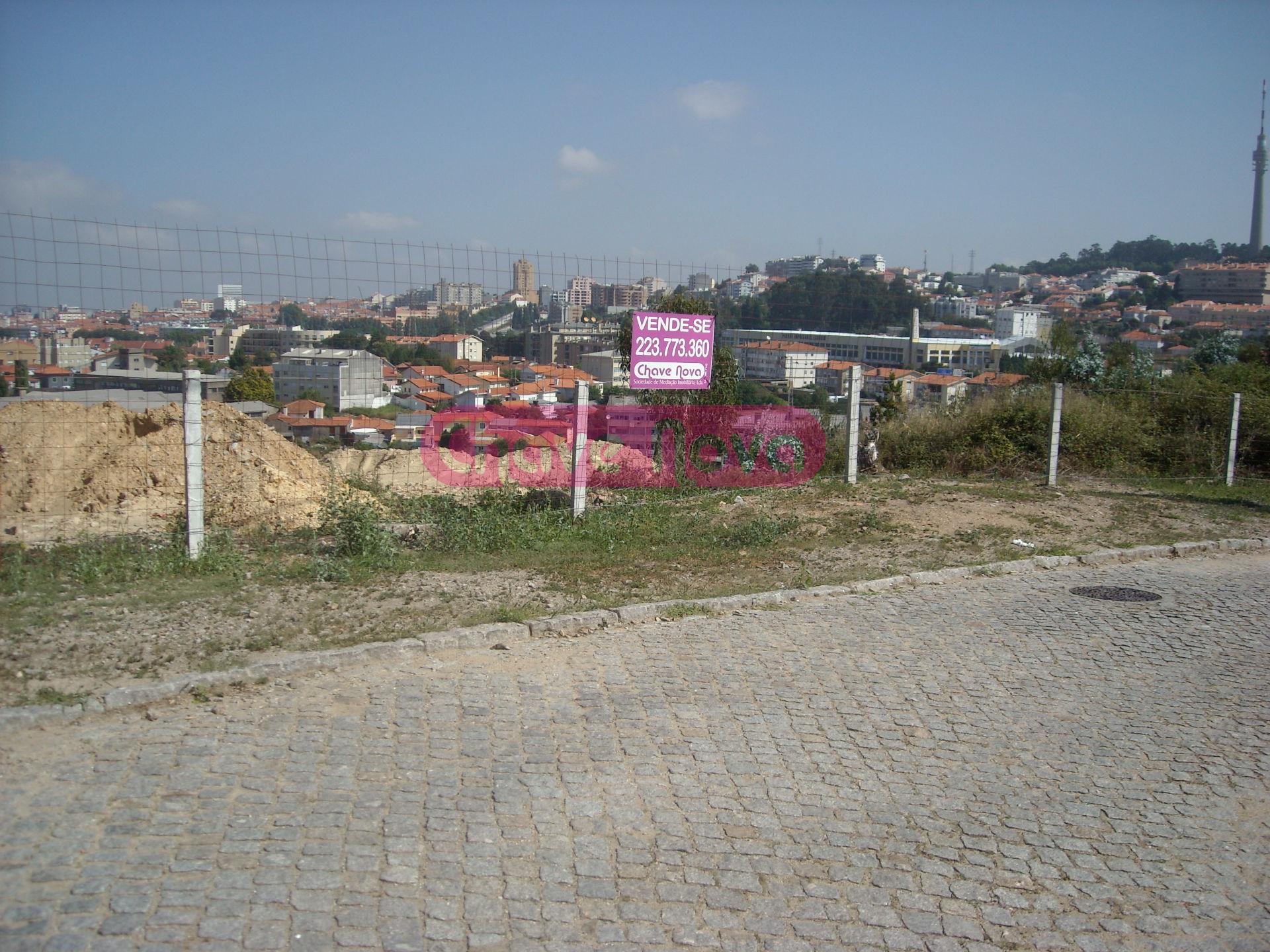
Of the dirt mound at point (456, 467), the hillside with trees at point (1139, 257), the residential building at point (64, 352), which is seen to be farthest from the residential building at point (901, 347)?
the hillside with trees at point (1139, 257)

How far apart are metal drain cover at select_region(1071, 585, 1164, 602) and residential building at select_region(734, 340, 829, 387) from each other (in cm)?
643

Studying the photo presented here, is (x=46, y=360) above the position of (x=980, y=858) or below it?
above

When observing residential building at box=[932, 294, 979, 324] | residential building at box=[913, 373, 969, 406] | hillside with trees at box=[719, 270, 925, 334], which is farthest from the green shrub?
residential building at box=[932, 294, 979, 324]

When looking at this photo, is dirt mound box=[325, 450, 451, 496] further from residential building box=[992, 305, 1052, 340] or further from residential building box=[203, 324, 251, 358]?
residential building box=[992, 305, 1052, 340]

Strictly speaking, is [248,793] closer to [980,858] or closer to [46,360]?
[980,858]

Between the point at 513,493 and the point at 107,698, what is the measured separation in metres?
6.04

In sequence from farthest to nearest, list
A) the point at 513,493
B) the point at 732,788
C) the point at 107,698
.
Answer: the point at 513,493
the point at 107,698
the point at 732,788

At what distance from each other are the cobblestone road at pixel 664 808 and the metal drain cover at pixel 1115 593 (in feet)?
5.88

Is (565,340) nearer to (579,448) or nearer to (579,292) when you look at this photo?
(579,292)

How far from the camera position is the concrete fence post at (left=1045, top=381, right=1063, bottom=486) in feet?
46.7

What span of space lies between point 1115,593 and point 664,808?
6.17 m

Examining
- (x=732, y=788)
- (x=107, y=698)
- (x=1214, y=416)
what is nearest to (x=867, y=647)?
(x=732, y=788)

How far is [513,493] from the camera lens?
1117cm

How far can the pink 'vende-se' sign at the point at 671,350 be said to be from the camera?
38.8 feet
